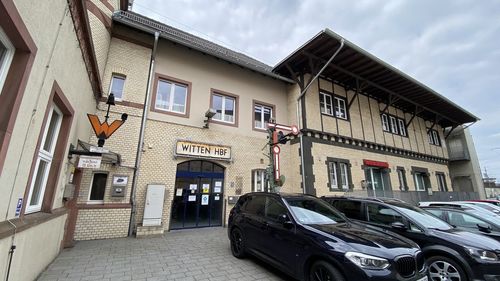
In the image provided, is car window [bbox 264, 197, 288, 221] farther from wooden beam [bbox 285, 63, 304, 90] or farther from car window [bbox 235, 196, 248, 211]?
wooden beam [bbox 285, 63, 304, 90]

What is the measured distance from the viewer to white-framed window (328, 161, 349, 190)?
11.2m

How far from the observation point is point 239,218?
5.45m

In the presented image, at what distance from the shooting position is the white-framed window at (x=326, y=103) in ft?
40.1

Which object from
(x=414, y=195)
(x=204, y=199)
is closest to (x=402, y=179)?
(x=414, y=195)

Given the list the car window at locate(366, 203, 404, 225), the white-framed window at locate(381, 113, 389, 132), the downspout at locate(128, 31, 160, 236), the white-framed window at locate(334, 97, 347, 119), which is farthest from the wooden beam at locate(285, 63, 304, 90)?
the car window at locate(366, 203, 404, 225)

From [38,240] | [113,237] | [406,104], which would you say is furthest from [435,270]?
[406,104]

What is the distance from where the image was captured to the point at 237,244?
212 inches

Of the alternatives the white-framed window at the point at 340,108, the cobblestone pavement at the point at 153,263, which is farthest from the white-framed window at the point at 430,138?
the cobblestone pavement at the point at 153,263

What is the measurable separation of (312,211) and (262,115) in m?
7.48

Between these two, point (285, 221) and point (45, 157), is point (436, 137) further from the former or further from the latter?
point (45, 157)

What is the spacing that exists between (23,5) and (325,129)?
11.3 meters

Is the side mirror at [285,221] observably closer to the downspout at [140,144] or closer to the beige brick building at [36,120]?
the beige brick building at [36,120]

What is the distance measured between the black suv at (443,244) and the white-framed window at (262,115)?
6699 mm

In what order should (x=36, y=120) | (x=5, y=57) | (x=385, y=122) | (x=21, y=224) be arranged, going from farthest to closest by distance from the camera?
1. (x=385, y=122)
2. (x=36, y=120)
3. (x=21, y=224)
4. (x=5, y=57)
